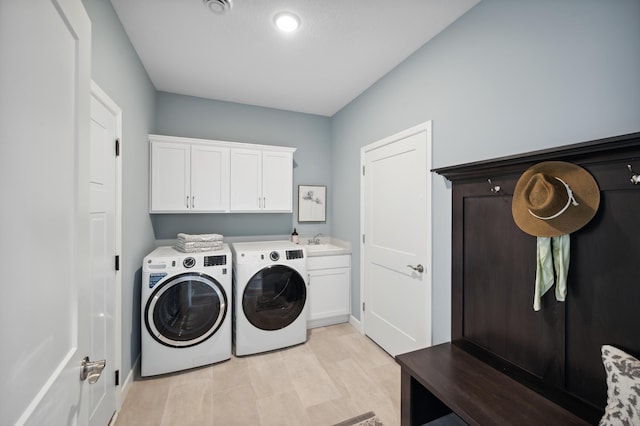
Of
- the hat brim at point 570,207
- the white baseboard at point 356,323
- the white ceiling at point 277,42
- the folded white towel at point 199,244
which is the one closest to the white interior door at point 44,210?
the white ceiling at point 277,42

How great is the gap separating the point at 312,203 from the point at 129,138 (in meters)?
2.15

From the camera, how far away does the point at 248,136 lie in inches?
130

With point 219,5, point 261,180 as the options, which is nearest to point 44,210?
point 219,5

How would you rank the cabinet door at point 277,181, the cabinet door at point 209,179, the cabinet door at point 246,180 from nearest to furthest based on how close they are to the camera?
the cabinet door at point 209,179
the cabinet door at point 246,180
the cabinet door at point 277,181

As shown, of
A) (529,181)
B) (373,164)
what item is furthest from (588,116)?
(373,164)

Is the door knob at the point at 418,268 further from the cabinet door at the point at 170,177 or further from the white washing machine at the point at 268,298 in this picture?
the cabinet door at the point at 170,177

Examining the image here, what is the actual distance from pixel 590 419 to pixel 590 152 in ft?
3.62

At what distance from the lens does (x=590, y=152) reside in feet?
3.65

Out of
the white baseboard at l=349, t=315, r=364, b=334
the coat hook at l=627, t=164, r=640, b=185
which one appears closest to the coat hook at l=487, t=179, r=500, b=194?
the coat hook at l=627, t=164, r=640, b=185

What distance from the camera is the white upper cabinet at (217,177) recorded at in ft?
8.73

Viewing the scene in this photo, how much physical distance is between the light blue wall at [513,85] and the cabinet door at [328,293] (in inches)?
51.8

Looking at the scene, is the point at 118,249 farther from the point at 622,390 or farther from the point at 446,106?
the point at 622,390

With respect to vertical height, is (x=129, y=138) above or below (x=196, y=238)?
above

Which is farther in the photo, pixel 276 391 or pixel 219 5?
pixel 276 391
